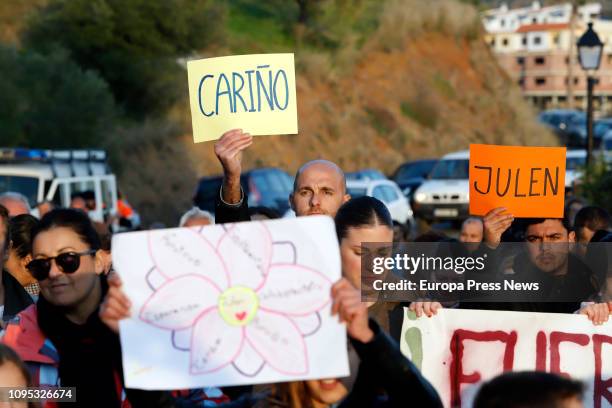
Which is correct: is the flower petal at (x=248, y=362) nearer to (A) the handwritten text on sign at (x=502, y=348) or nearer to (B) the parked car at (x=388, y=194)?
(A) the handwritten text on sign at (x=502, y=348)

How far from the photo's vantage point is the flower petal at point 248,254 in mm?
3141

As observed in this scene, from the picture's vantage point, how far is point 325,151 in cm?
4050

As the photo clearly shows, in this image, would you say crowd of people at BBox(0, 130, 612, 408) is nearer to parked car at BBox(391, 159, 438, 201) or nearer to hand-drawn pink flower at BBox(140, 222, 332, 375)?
hand-drawn pink flower at BBox(140, 222, 332, 375)

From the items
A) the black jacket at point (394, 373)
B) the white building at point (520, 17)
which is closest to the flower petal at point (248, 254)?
the black jacket at point (394, 373)

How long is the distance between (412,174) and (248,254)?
2612cm

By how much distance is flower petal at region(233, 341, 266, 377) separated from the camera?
3.11 meters

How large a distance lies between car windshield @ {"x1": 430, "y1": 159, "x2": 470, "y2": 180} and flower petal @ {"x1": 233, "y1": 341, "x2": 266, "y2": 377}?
830 inches

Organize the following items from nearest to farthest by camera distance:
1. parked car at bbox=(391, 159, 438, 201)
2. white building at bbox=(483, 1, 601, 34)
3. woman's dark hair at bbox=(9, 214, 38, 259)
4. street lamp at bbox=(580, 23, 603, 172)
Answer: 1. woman's dark hair at bbox=(9, 214, 38, 259)
2. street lamp at bbox=(580, 23, 603, 172)
3. parked car at bbox=(391, 159, 438, 201)
4. white building at bbox=(483, 1, 601, 34)

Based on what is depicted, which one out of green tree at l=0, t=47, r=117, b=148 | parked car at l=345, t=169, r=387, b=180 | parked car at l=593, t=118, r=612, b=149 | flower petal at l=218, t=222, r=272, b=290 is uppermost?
parked car at l=593, t=118, r=612, b=149

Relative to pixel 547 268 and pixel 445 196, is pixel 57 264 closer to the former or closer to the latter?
pixel 547 268

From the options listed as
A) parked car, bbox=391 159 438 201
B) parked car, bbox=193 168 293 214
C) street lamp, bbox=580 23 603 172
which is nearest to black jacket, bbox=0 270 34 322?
street lamp, bbox=580 23 603 172

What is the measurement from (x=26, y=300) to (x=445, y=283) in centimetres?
188

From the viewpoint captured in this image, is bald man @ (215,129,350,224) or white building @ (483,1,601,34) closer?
bald man @ (215,129,350,224)

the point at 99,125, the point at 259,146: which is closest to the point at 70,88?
the point at 99,125
